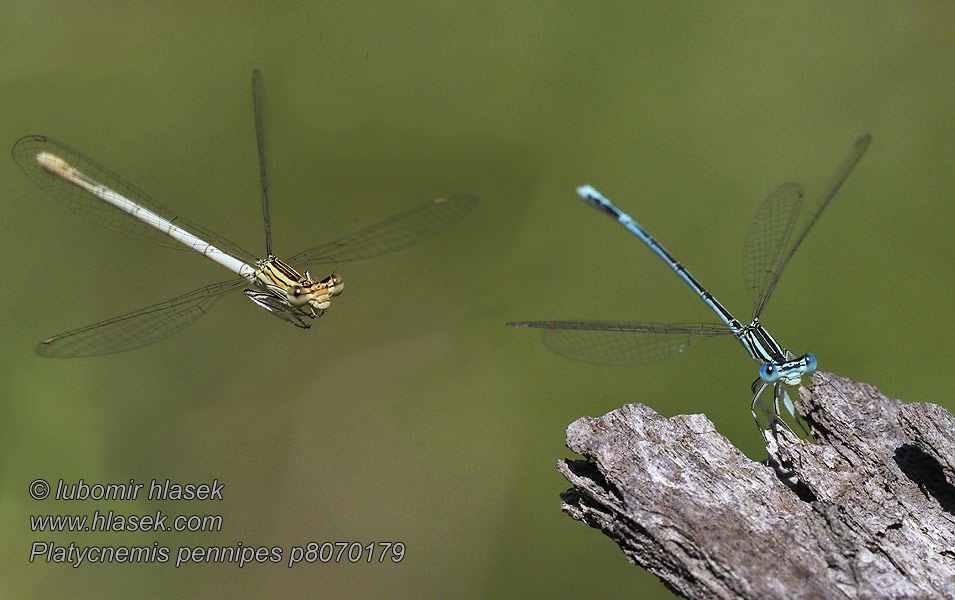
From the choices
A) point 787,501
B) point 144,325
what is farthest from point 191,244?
point 787,501

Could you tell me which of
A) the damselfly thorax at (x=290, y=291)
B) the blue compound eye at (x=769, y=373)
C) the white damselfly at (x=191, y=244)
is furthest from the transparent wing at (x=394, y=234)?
the blue compound eye at (x=769, y=373)

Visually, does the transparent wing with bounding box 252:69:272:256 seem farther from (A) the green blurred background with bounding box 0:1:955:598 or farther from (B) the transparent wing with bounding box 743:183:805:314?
(B) the transparent wing with bounding box 743:183:805:314

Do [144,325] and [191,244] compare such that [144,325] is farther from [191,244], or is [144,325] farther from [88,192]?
[88,192]

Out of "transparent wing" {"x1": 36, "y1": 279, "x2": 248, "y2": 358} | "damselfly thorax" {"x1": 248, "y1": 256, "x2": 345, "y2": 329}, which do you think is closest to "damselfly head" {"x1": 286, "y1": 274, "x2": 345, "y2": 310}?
"damselfly thorax" {"x1": 248, "y1": 256, "x2": 345, "y2": 329}

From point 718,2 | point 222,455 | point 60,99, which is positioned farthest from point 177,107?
point 718,2

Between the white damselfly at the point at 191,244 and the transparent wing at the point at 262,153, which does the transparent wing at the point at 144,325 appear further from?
the transparent wing at the point at 262,153

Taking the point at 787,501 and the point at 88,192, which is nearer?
the point at 787,501
